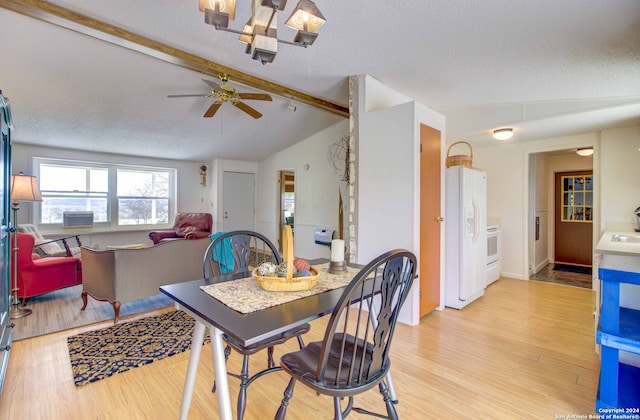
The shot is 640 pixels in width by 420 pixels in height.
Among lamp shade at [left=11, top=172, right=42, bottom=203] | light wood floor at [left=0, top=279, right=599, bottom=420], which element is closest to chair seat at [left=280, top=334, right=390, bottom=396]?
light wood floor at [left=0, top=279, right=599, bottom=420]

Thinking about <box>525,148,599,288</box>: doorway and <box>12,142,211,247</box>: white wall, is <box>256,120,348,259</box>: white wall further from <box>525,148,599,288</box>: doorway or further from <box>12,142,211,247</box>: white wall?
<box>525,148,599,288</box>: doorway

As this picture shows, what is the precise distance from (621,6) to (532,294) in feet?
10.6

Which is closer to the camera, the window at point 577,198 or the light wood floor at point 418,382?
the light wood floor at point 418,382

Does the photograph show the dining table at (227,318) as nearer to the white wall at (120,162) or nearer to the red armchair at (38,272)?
the red armchair at (38,272)

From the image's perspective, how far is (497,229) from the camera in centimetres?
432

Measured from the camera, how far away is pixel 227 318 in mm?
1100

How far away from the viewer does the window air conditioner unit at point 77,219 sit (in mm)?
5523

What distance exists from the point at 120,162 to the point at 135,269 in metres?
4.30

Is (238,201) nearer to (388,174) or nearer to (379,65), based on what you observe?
(388,174)

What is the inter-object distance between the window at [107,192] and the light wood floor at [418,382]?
4113mm

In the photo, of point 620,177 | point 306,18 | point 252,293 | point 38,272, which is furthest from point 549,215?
point 38,272

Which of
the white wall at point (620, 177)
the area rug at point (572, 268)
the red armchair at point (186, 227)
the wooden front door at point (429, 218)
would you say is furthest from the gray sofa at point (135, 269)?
the area rug at point (572, 268)

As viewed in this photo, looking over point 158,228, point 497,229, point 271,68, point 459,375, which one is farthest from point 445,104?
point 158,228

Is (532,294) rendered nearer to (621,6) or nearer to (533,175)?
(533,175)
